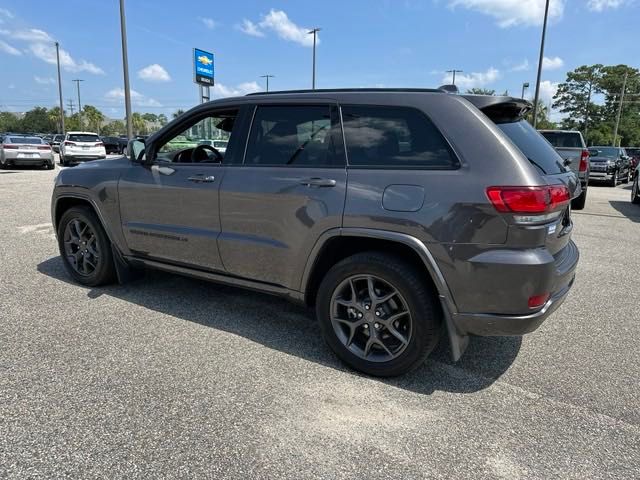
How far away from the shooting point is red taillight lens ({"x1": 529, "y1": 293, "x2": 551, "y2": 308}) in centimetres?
254

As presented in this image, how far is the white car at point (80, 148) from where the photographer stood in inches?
880

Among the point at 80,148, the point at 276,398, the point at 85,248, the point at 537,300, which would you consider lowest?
the point at 276,398

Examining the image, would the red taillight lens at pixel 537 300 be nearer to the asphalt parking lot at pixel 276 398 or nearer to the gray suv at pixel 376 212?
the gray suv at pixel 376 212

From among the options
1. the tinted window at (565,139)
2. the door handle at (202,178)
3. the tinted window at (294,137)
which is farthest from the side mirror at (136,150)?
the tinted window at (565,139)

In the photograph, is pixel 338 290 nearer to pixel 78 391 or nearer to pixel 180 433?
pixel 180 433

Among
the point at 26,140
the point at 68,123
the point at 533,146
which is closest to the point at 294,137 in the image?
the point at 533,146

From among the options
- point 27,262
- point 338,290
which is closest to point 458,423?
point 338,290

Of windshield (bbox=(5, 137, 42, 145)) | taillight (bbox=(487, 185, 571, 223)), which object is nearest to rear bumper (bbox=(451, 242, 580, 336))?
taillight (bbox=(487, 185, 571, 223))

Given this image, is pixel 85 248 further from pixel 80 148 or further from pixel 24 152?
pixel 80 148

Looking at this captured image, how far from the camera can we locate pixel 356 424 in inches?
97.9

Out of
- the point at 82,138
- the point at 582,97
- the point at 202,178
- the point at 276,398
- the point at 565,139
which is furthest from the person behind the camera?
the point at 582,97

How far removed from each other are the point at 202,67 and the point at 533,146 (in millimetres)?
25808

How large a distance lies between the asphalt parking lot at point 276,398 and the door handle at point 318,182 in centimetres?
120

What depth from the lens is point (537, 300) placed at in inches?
101
